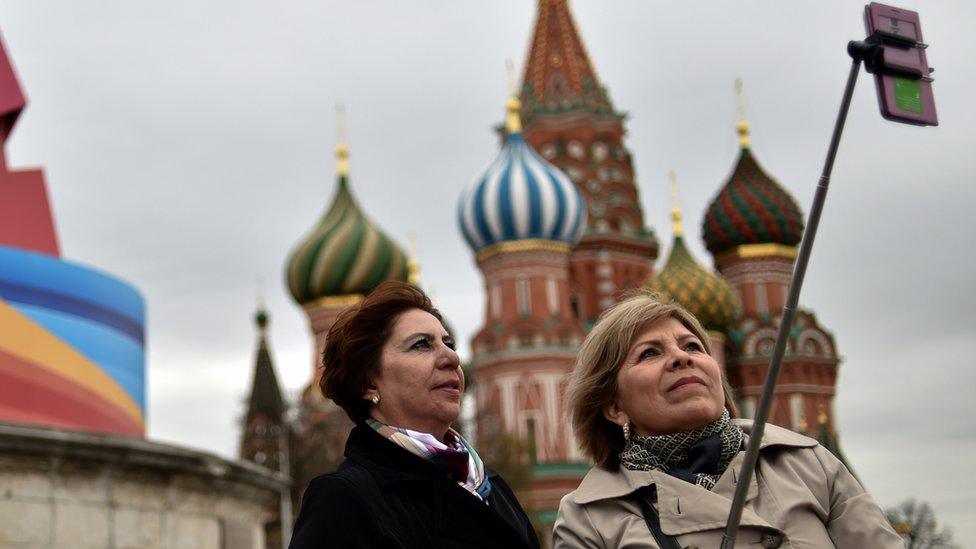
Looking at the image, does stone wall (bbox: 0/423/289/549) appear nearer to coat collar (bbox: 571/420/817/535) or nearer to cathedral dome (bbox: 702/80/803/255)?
coat collar (bbox: 571/420/817/535)

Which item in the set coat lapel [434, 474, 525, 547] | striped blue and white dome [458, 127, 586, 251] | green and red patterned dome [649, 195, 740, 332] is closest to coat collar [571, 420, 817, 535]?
coat lapel [434, 474, 525, 547]

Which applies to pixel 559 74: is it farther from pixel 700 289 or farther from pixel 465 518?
pixel 465 518

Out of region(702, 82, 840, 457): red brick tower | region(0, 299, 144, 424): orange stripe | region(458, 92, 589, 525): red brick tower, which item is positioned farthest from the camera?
region(702, 82, 840, 457): red brick tower

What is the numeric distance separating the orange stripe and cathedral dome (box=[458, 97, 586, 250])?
2271 cm

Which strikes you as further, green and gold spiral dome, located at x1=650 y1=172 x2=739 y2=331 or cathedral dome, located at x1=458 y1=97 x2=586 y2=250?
green and gold spiral dome, located at x1=650 y1=172 x2=739 y2=331

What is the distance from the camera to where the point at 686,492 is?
132 inches

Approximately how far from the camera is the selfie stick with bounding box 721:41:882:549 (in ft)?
10.1

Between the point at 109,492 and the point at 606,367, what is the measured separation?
314 inches

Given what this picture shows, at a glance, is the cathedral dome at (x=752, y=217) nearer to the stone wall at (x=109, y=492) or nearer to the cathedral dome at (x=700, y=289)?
the cathedral dome at (x=700, y=289)

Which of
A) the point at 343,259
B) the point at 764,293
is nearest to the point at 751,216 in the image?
the point at 764,293

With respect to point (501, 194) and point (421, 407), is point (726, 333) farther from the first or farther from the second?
point (421, 407)

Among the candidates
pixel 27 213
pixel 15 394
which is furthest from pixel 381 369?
pixel 27 213

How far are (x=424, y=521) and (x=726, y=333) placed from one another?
35.9m

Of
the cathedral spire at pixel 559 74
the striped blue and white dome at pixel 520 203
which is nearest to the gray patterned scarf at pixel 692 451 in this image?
the striped blue and white dome at pixel 520 203
